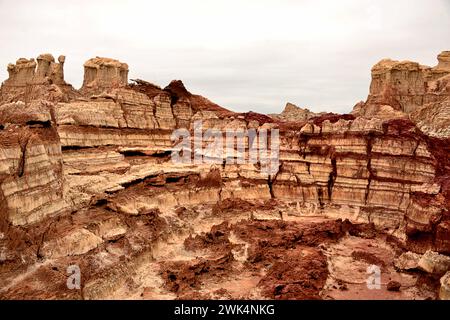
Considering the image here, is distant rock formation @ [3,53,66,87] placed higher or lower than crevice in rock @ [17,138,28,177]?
higher

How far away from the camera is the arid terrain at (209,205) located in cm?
1809

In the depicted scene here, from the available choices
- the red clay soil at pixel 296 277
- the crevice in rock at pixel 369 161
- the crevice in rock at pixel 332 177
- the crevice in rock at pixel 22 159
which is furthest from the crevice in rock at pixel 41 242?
→ the crevice in rock at pixel 369 161

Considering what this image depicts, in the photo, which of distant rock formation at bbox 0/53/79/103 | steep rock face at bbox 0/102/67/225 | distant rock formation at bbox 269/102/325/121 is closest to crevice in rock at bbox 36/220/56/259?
steep rock face at bbox 0/102/67/225

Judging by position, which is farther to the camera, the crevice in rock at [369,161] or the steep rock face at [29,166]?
the crevice in rock at [369,161]

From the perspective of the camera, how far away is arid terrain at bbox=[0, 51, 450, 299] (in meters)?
18.1

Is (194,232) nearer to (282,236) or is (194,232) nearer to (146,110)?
(282,236)

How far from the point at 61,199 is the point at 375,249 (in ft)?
64.3

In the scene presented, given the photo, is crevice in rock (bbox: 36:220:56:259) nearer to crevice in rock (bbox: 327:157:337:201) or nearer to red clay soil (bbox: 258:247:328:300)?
red clay soil (bbox: 258:247:328:300)

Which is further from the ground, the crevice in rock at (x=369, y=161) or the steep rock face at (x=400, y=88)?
the steep rock face at (x=400, y=88)

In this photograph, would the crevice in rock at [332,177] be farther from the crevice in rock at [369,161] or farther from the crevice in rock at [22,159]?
the crevice in rock at [22,159]

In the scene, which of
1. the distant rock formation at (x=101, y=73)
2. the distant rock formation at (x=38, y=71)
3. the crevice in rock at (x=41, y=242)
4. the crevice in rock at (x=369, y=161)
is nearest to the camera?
the crevice in rock at (x=41, y=242)

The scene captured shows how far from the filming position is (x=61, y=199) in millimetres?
20594

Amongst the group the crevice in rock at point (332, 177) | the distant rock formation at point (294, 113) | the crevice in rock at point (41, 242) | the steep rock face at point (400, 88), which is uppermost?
the steep rock face at point (400, 88)

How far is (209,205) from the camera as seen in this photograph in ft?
102
